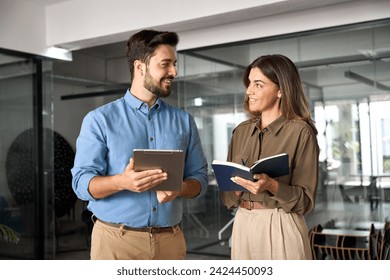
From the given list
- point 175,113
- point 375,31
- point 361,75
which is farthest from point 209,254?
point 175,113

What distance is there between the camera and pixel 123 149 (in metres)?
2.26

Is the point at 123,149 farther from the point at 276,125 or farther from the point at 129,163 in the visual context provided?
the point at 276,125

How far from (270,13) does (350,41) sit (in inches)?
32.8

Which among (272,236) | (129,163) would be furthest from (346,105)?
(129,163)

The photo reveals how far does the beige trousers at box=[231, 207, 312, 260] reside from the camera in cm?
232

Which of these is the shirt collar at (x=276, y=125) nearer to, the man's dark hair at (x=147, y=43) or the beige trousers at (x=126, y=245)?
the man's dark hair at (x=147, y=43)

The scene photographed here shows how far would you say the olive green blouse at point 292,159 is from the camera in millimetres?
2316

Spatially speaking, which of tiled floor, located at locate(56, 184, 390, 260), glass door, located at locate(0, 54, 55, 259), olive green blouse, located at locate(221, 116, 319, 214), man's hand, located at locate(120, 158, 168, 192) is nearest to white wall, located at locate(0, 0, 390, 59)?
glass door, located at locate(0, 54, 55, 259)

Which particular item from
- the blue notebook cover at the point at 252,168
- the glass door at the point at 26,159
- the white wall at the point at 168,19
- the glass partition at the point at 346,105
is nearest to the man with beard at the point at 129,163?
the blue notebook cover at the point at 252,168

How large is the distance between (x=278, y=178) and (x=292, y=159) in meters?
0.12

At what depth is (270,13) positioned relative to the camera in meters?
5.06

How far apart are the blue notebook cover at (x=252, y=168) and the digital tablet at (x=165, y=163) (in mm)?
211
